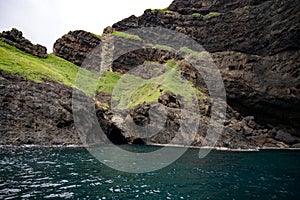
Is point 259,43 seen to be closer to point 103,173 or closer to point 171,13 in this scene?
point 171,13

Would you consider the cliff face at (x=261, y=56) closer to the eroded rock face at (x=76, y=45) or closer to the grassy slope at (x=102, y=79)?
the grassy slope at (x=102, y=79)

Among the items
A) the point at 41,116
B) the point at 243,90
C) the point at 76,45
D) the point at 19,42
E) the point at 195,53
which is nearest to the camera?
the point at 41,116

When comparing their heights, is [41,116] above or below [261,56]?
below

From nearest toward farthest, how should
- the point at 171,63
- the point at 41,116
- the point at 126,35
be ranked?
the point at 41,116 → the point at 171,63 → the point at 126,35

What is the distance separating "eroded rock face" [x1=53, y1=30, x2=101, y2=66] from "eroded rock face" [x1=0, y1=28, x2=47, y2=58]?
93.9ft

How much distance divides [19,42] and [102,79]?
41.9 metres

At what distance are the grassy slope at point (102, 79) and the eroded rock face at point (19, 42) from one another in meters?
3.82

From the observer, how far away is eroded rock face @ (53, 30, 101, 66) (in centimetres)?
13981

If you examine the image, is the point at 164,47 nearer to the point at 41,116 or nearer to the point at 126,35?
the point at 126,35

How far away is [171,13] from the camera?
147 meters

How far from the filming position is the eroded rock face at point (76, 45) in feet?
459

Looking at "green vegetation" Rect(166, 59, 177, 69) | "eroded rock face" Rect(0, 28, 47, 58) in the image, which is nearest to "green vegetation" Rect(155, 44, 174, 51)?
"green vegetation" Rect(166, 59, 177, 69)

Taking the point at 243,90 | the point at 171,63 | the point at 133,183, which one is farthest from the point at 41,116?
the point at 171,63

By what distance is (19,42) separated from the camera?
4080 inches
